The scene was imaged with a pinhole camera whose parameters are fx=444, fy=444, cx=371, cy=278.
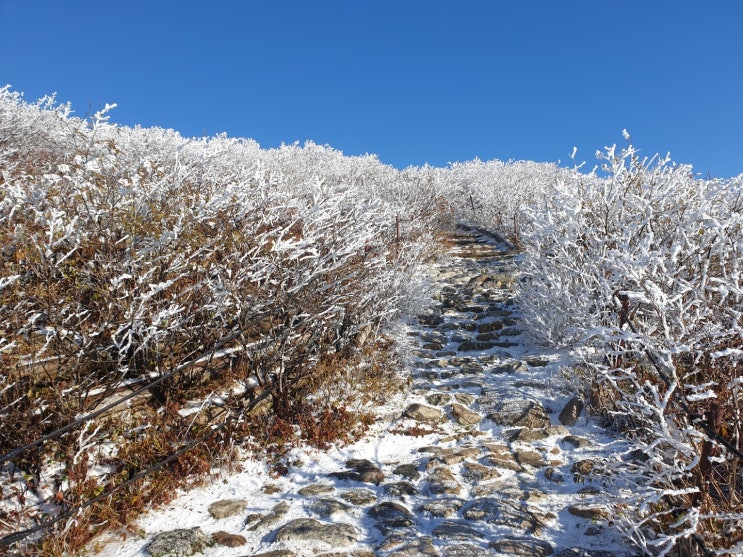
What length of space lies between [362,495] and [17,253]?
448 centimetres

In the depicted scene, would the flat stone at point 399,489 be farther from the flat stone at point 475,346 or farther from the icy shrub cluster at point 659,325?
the flat stone at point 475,346

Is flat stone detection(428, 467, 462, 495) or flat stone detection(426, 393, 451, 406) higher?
flat stone detection(426, 393, 451, 406)

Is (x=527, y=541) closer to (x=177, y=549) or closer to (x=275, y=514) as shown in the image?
(x=275, y=514)

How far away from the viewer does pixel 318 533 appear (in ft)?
12.5

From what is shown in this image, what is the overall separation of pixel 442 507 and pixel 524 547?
88 cm

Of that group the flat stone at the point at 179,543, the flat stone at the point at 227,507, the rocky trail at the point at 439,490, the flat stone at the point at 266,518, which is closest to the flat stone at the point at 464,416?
the rocky trail at the point at 439,490

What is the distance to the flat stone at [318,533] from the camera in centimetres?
374

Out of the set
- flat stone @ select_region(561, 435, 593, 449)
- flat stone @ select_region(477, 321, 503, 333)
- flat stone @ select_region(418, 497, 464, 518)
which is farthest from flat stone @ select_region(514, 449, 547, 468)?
flat stone @ select_region(477, 321, 503, 333)

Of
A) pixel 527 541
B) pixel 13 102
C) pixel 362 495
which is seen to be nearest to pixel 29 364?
pixel 362 495

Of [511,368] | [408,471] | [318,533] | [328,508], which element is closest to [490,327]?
[511,368]

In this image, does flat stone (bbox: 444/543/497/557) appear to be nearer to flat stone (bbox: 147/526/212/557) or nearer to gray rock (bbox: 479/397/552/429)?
flat stone (bbox: 147/526/212/557)

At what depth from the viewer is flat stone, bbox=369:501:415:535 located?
3965 millimetres

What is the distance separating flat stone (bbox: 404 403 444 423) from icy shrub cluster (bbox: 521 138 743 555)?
210cm

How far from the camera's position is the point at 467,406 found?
21.4 ft
